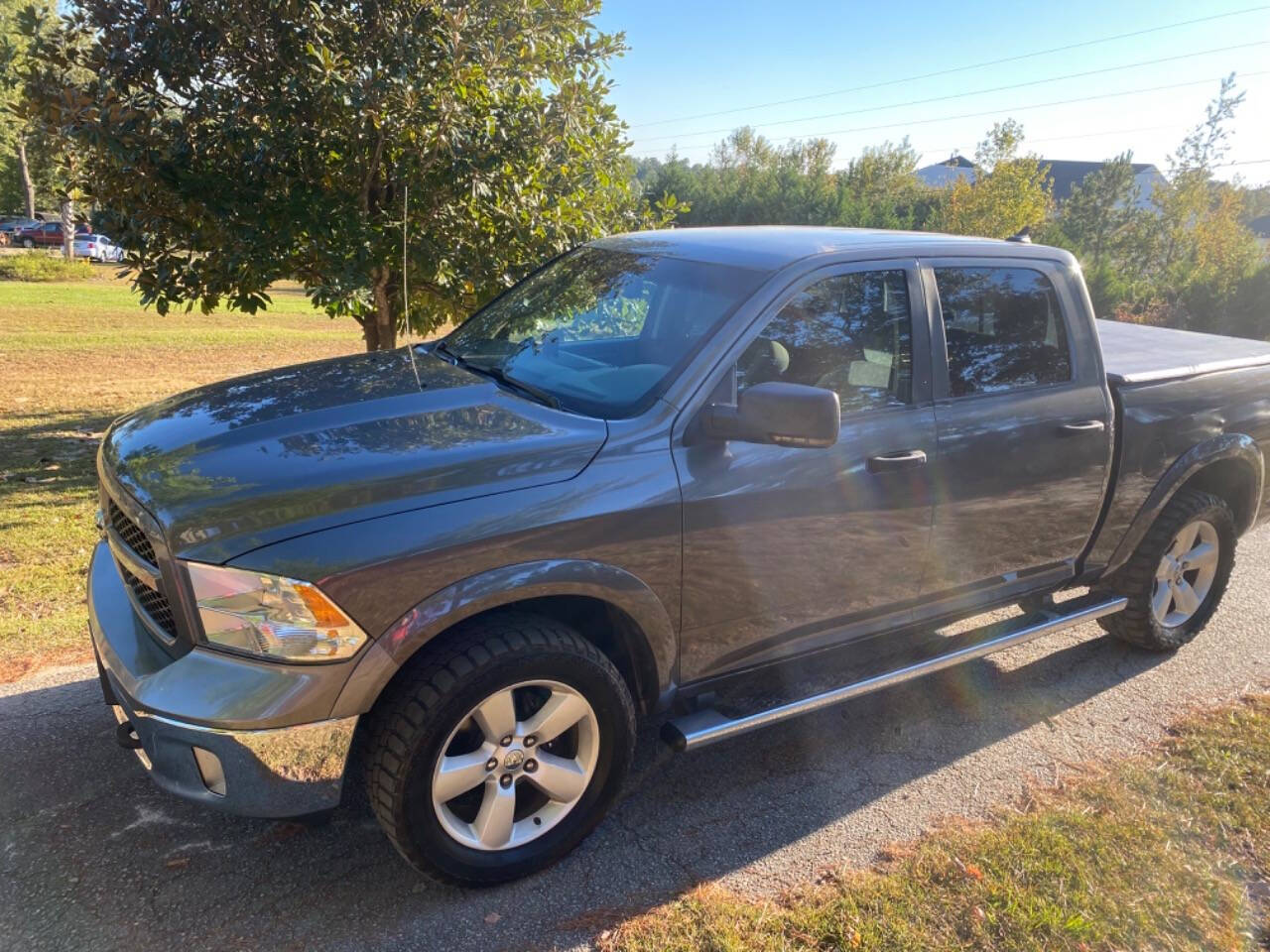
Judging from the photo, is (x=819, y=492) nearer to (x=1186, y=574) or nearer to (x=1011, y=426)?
(x=1011, y=426)

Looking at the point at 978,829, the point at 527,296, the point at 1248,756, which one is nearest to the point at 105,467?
the point at 527,296

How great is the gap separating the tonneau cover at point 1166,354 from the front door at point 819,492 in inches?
50.5

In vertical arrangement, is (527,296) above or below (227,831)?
above

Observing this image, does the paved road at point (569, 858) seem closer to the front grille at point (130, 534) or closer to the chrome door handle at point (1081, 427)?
the front grille at point (130, 534)

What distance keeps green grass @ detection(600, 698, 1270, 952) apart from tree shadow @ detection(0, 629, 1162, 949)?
0.25 meters

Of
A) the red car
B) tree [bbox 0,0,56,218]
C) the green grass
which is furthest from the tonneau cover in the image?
the red car

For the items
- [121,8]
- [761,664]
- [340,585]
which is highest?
[121,8]

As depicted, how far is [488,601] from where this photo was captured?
7.92 ft

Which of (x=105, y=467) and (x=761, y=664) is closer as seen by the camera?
(x=105, y=467)

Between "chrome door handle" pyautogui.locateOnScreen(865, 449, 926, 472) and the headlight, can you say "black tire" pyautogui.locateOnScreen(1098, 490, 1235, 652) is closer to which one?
"chrome door handle" pyautogui.locateOnScreen(865, 449, 926, 472)

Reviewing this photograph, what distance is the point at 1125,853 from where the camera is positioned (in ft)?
9.53

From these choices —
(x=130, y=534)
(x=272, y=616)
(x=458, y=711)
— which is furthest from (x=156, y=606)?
(x=458, y=711)

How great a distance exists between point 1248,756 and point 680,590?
8.26 ft

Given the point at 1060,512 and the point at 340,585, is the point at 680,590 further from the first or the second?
the point at 1060,512
